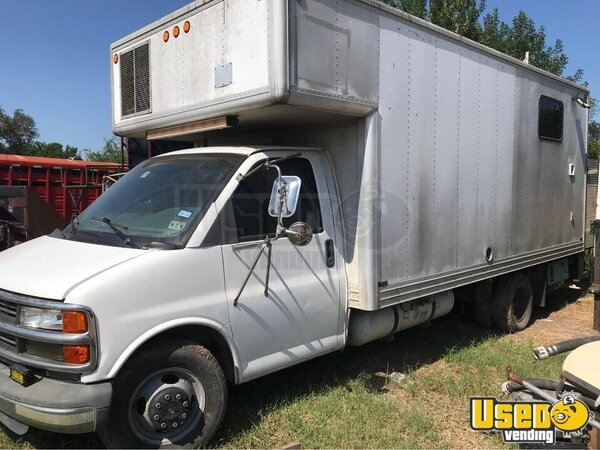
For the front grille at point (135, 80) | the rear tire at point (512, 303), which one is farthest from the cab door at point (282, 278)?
the rear tire at point (512, 303)

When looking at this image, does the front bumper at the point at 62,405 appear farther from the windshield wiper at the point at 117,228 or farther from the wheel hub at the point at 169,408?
the windshield wiper at the point at 117,228

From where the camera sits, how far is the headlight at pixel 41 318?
9.76ft

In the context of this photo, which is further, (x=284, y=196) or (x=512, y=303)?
(x=512, y=303)

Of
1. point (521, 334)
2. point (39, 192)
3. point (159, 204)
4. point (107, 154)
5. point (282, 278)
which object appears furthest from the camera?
point (107, 154)

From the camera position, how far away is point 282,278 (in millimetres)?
3916

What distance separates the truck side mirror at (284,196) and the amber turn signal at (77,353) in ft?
4.64

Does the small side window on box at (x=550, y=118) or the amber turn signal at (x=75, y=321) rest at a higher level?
the small side window on box at (x=550, y=118)

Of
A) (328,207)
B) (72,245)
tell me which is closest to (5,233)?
(72,245)

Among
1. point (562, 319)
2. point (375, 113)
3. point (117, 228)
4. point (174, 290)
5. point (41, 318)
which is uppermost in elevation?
point (375, 113)

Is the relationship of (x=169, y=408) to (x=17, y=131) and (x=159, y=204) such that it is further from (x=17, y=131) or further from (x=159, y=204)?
(x=17, y=131)

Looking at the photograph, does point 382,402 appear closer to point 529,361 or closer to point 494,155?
point 529,361

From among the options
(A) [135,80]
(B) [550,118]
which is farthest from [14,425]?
(B) [550,118]

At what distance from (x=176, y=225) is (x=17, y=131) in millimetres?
54660

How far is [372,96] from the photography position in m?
4.23
